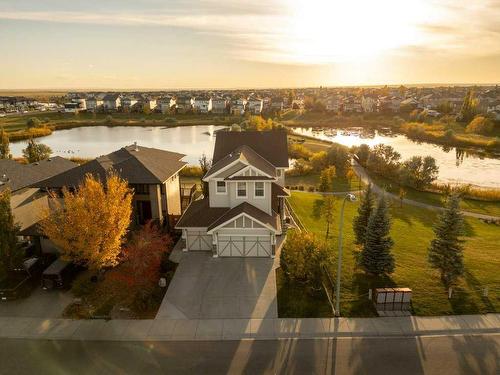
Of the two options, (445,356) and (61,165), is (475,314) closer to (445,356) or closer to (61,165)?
(445,356)

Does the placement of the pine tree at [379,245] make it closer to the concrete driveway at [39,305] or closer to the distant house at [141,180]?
the distant house at [141,180]

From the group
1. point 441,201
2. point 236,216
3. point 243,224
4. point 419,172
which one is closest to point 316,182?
point 419,172

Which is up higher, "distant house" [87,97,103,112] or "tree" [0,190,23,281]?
"distant house" [87,97,103,112]

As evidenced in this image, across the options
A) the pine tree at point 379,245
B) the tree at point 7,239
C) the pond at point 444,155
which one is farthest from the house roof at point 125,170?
the pond at point 444,155

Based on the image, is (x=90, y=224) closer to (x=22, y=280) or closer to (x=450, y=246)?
(x=22, y=280)

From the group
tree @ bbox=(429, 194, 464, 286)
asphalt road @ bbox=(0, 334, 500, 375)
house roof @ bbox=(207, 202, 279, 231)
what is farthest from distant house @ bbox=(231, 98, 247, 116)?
asphalt road @ bbox=(0, 334, 500, 375)

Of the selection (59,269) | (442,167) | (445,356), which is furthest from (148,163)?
(442,167)

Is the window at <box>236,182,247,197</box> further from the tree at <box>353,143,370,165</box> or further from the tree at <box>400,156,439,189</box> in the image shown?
the tree at <box>353,143,370,165</box>
